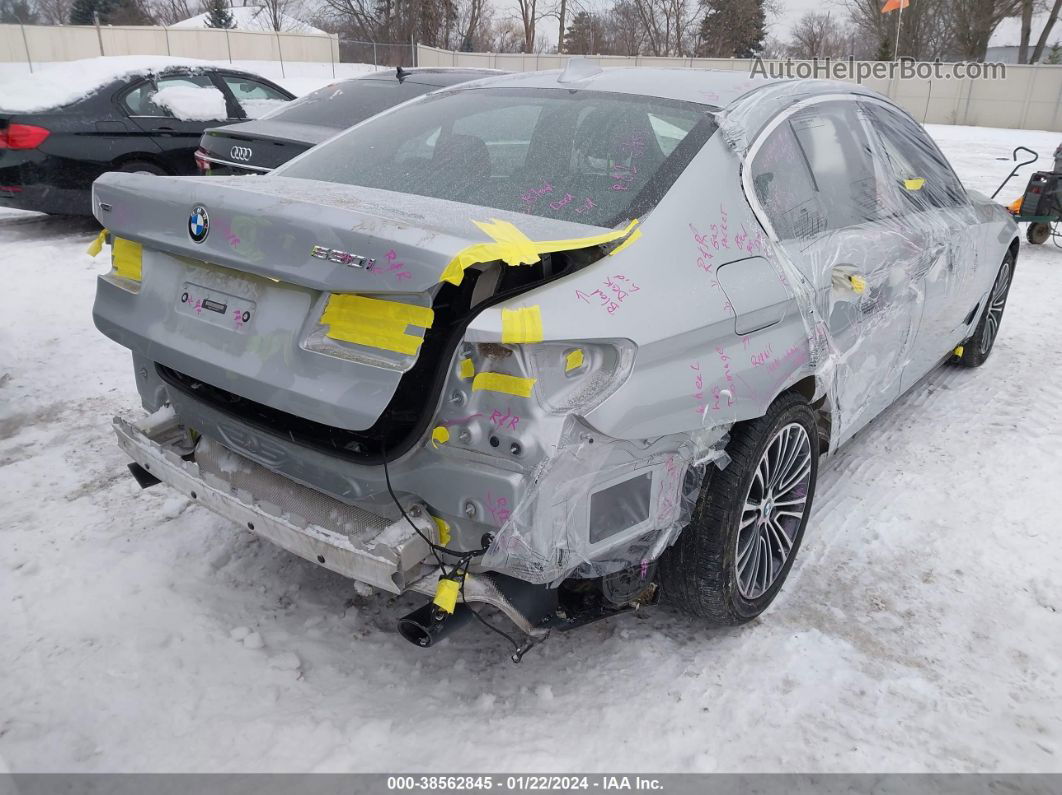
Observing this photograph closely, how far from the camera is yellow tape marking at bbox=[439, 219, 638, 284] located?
1.76 metres

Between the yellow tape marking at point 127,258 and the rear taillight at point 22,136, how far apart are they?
18.3 ft

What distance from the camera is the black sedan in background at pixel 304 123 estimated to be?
618 cm

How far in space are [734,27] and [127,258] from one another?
2165 inches

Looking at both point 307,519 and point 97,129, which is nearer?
point 307,519

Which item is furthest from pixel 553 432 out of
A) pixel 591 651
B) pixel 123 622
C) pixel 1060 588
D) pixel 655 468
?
pixel 1060 588

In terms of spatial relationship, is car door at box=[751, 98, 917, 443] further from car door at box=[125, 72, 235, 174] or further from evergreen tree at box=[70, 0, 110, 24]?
evergreen tree at box=[70, 0, 110, 24]

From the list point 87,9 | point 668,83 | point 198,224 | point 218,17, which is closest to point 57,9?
point 87,9

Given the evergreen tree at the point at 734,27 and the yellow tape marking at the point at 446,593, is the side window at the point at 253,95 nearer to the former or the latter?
the yellow tape marking at the point at 446,593

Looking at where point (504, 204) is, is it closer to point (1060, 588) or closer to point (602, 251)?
point (602, 251)

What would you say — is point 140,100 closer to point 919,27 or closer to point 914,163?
point 914,163

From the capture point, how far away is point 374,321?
1939mm

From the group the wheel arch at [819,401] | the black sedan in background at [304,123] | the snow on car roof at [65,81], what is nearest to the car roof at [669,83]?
the wheel arch at [819,401]

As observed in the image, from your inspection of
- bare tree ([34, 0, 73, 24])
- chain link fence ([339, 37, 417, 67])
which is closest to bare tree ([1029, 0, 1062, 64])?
chain link fence ([339, 37, 417, 67])

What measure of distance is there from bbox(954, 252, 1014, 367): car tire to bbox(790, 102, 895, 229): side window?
2.21m
